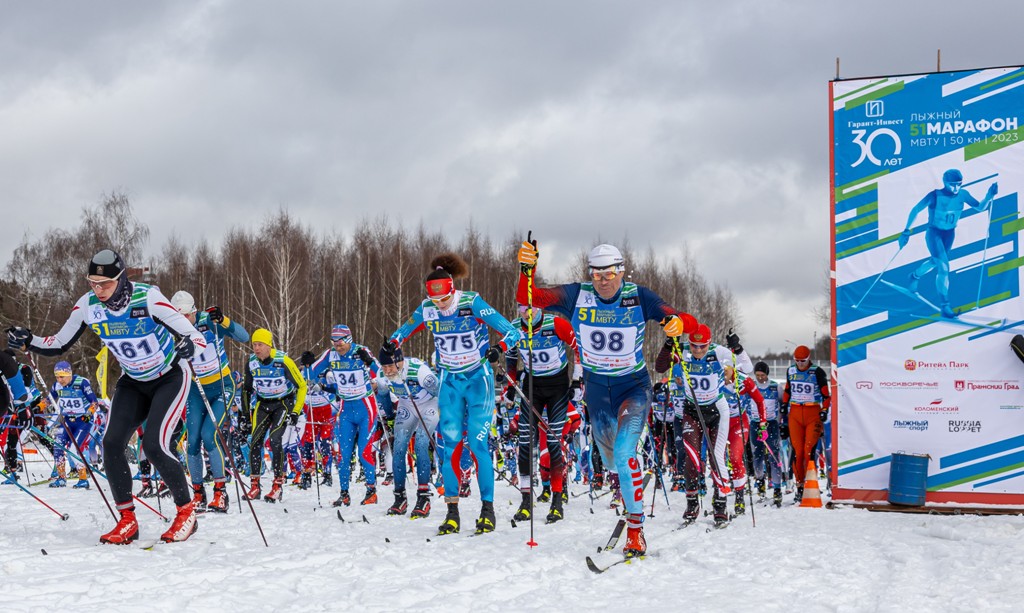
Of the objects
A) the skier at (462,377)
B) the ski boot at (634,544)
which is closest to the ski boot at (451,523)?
the skier at (462,377)

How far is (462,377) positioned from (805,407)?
5.66 m

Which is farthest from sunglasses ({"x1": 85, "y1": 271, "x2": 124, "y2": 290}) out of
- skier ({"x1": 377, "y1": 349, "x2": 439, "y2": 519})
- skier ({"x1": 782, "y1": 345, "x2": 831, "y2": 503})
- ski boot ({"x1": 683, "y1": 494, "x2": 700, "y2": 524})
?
skier ({"x1": 782, "y1": 345, "x2": 831, "y2": 503})

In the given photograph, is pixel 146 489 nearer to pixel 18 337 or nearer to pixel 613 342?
pixel 18 337

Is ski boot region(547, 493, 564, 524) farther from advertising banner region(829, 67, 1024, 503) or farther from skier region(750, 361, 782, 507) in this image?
advertising banner region(829, 67, 1024, 503)

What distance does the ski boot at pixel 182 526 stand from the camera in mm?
6184

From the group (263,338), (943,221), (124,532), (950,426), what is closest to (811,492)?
(950,426)

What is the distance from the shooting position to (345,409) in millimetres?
10750

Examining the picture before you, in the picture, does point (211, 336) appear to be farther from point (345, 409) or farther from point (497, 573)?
point (497, 573)

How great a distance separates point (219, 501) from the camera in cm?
859

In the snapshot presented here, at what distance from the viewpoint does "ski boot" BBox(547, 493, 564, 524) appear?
8.05 m

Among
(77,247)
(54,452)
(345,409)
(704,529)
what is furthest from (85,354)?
(704,529)

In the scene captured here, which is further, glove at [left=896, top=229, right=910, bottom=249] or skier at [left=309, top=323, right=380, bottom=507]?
skier at [left=309, top=323, right=380, bottom=507]

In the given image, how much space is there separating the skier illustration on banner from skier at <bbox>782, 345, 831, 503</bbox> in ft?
5.83

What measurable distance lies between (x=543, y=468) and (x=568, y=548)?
3439mm
